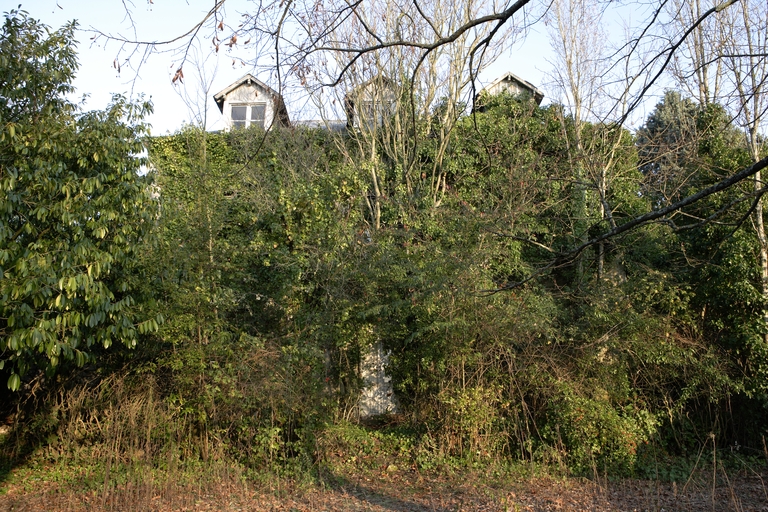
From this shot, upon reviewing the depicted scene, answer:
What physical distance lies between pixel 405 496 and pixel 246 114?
11571 millimetres

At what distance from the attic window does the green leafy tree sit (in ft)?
30.5

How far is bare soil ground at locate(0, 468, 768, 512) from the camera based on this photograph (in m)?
7.41

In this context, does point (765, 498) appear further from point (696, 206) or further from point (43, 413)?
point (43, 413)

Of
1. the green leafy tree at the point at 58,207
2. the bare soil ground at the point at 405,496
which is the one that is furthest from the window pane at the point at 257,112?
the bare soil ground at the point at 405,496

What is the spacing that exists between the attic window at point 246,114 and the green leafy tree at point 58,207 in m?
9.28

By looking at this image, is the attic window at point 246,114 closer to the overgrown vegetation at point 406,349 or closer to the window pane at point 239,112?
the window pane at point 239,112

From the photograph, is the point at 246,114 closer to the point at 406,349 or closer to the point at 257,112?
the point at 257,112

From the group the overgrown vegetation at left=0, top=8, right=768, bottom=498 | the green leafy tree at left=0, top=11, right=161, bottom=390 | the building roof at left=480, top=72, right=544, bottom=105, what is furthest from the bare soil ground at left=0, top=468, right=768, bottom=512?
the building roof at left=480, top=72, right=544, bottom=105

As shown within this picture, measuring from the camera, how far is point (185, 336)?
8.71m

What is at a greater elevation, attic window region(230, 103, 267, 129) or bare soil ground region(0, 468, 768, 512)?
attic window region(230, 103, 267, 129)

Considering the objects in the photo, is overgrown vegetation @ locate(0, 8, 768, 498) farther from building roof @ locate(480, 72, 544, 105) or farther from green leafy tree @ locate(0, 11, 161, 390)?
building roof @ locate(480, 72, 544, 105)

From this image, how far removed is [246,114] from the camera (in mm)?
16406

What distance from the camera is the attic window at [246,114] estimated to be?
16.2m

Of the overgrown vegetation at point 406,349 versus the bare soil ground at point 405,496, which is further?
the overgrown vegetation at point 406,349
